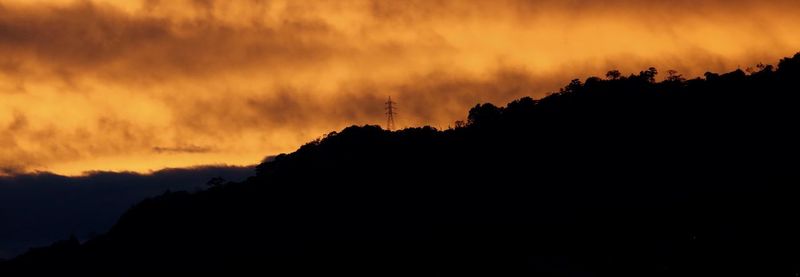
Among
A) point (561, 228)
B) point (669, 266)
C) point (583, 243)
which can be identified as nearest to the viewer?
point (669, 266)

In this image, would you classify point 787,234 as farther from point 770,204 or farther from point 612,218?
point 612,218

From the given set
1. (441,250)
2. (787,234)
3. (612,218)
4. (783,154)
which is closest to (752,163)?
(783,154)

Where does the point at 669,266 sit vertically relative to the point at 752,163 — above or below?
below

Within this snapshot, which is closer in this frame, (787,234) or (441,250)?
(787,234)

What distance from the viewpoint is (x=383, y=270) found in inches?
7657

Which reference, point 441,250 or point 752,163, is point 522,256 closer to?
point 441,250

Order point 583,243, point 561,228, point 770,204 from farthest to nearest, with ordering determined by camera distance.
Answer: point 561,228, point 583,243, point 770,204

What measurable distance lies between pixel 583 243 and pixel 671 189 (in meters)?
25.8

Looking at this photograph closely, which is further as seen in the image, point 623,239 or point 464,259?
point 464,259

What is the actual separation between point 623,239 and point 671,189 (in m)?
29.1

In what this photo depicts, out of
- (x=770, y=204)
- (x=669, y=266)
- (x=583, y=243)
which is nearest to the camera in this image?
(x=669, y=266)

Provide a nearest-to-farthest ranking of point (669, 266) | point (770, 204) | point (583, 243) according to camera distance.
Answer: point (669, 266)
point (770, 204)
point (583, 243)

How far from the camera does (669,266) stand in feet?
490

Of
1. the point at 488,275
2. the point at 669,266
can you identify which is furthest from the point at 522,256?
the point at 669,266
